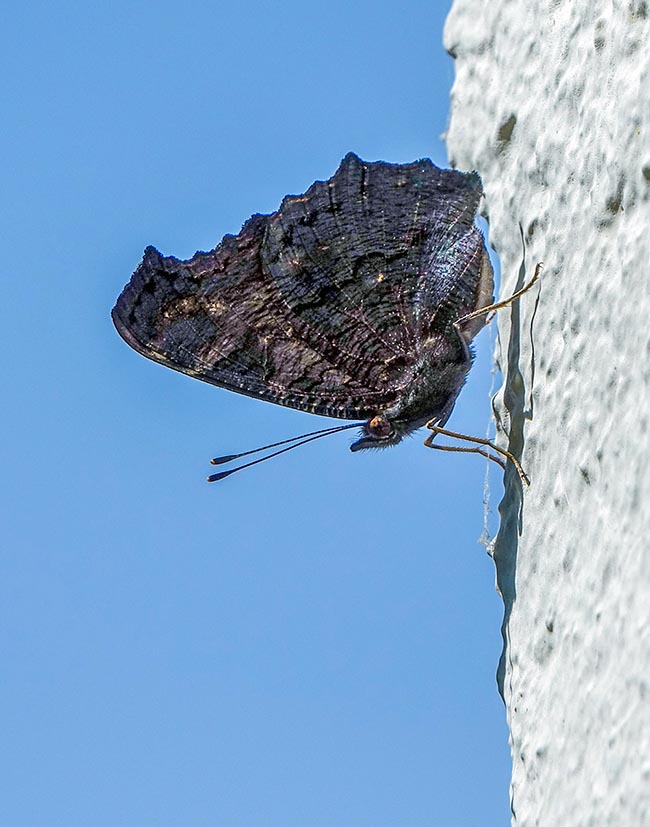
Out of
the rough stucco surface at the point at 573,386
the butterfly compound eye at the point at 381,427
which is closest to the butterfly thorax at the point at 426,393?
the butterfly compound eye at the point at 381,427

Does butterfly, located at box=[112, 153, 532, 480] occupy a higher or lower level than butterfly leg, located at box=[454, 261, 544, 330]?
higher

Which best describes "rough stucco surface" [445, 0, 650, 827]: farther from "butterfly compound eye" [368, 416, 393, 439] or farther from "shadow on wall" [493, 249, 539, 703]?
"butterfly compound eye" [368, 416, 393, 439]

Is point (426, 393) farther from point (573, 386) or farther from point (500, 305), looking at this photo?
point (573, 386)

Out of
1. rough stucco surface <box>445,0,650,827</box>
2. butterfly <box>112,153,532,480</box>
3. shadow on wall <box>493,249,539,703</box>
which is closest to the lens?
rough stucco surface <box>445,0,650,827</box>

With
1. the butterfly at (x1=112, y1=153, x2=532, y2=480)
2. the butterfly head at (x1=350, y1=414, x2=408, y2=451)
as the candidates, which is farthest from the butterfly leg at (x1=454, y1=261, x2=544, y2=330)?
the butterfly head at (x1=350, y1=414, x2=408, y2=451)

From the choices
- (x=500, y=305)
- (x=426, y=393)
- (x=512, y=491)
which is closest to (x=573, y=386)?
(x=512, y=491)

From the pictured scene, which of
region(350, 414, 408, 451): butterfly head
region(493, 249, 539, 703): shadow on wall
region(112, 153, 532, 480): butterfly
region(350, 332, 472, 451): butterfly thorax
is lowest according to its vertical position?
region(493, 249, 539, 703): shadow on wall
